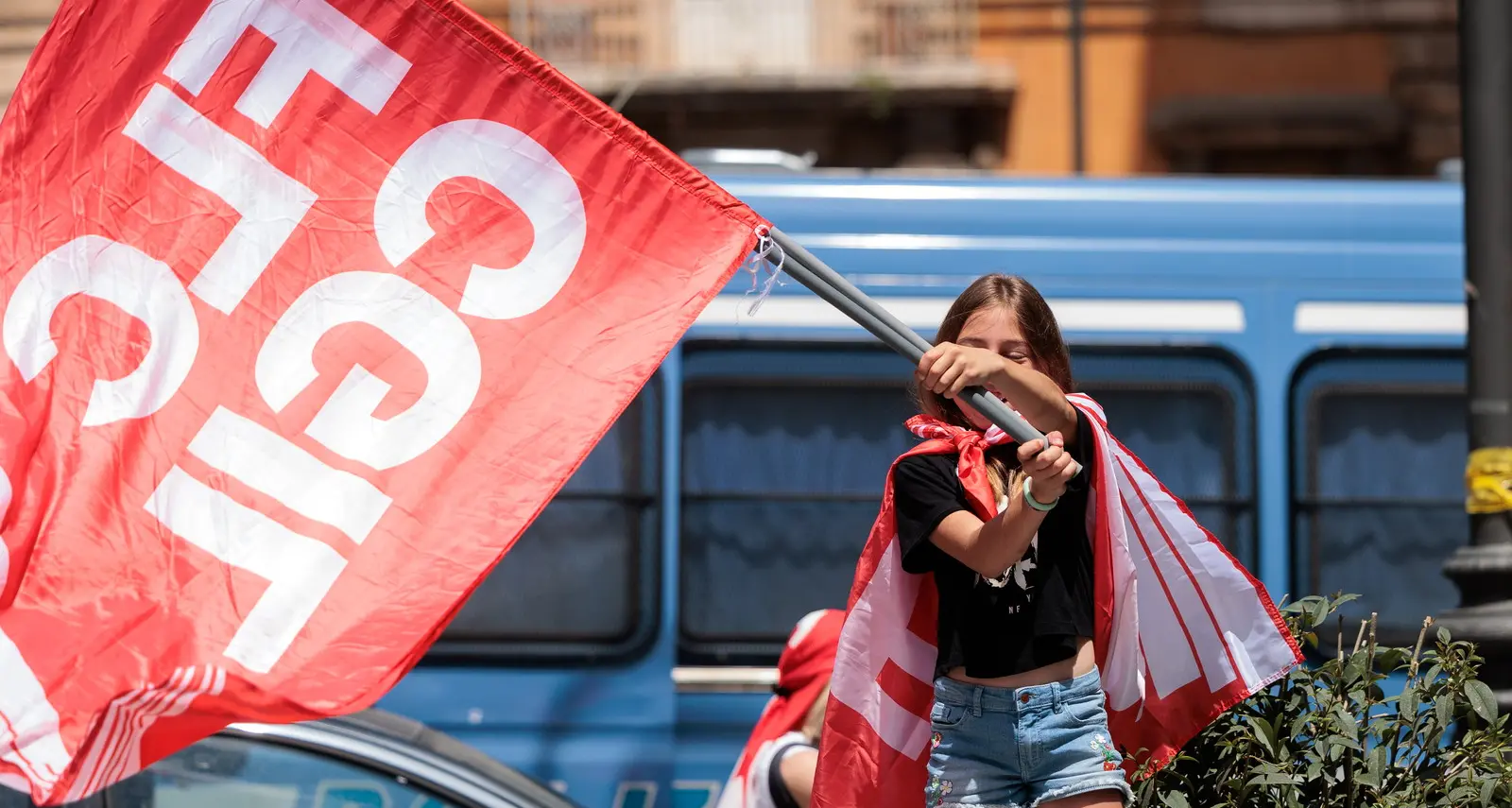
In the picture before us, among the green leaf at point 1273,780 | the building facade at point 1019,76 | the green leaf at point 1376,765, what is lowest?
the green leaf at point 1273,780

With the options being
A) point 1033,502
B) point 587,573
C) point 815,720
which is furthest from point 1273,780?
point 587,573

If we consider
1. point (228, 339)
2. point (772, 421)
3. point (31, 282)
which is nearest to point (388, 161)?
point (228, 339)

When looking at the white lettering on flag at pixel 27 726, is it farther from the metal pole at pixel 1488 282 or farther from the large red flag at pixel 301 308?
the metal pole at pixel 1488 282

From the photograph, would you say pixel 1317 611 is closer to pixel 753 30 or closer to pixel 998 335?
pixel 998 335

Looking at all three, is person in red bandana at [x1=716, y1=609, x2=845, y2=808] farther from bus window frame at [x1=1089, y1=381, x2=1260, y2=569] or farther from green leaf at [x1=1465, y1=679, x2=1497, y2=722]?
bus window frame at [x1=1089, y1=381, x2=1260, y2=569]

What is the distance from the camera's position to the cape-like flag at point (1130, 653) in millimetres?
3016

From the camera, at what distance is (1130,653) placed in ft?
9.82

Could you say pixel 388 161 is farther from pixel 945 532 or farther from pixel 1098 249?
pixel 1098 249

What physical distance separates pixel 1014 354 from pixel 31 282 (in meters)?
1.67

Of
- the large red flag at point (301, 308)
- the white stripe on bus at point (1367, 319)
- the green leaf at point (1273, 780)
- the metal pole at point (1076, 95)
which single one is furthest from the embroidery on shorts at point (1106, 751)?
the metal pole at point (1076, 95)

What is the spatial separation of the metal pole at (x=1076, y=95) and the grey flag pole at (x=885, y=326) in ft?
44.4

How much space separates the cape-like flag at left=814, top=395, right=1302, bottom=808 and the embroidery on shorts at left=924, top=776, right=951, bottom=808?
0.49 ft

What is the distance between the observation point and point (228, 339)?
2.94 metres

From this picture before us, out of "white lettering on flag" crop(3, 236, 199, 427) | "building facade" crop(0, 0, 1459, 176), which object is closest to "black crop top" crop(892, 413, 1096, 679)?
"white lettering on flag" crop(3, 236, 199, 427)
